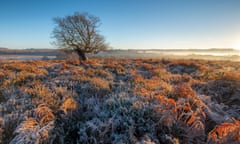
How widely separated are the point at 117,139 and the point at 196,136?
134 cm

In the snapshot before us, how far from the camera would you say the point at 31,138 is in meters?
2.27

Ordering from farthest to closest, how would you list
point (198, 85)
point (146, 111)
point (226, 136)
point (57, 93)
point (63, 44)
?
1. point (63, 44)
2. point (198, 85)
3. point (57, 93)
4. point (146, 111)
5. point (226, 136)

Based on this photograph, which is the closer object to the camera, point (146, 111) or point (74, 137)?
point (74, 137)

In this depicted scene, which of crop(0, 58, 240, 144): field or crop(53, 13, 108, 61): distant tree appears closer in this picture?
crop(0, 58, 240, 144): field

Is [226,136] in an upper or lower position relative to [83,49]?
lower

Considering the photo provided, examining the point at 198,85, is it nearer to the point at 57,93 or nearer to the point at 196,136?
the point at 196,136

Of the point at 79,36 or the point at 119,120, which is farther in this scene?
the point at 79,36

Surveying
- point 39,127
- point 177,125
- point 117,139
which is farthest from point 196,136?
point 39,127

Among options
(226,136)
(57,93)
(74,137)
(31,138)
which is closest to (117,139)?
(74,137)

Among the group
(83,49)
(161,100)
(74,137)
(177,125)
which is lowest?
(74,137)

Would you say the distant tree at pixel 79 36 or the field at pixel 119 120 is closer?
the field at pixel 119 120

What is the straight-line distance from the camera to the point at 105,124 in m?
2.59

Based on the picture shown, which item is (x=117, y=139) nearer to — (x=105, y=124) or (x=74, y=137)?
(x=105, y=124)

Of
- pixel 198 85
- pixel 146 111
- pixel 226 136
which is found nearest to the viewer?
pixel 226 136
